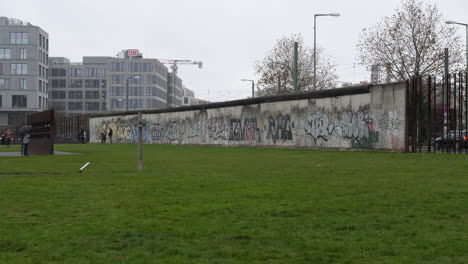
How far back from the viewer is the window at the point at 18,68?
11094 centimetres

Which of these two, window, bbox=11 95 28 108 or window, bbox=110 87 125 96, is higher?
window, bbox=110 87 125 96

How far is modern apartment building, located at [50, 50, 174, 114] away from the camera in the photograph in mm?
145625

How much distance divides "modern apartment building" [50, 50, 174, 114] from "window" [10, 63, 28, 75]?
33.1 m

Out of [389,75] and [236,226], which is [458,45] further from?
[236,226]

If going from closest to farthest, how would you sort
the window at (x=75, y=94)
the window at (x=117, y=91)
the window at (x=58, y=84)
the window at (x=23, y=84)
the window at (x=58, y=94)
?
1. the window at (x=23, y=84)
2. the window at (x=58, y=84)
3. the window at (x=58, y=94)
4. the window at (x=117, y=91)
5. the window at (x=75, y=94)

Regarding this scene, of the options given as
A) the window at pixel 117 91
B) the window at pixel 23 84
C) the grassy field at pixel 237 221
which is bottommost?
the grassy field at pixel 237 221

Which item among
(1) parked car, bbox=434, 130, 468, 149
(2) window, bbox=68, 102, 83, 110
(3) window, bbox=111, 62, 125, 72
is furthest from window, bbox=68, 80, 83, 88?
(1) parked car, bbox=434, 130, 468, 149

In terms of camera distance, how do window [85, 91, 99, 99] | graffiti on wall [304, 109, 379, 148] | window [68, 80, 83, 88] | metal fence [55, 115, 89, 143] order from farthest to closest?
1. window [85, 91, 99, 99]
2. window [68, 80, 83, 88]
3. metal fence [55, 115, 89, 143]
4. graffiti on wall [304, 109, 379, 148]

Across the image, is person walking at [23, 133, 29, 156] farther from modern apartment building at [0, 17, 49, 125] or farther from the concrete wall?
modern apartment building at [0, 17, 49, 125]

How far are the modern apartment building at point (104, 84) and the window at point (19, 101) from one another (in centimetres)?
3255

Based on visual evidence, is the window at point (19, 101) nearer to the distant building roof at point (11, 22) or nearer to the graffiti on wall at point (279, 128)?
the distant building roof at point (11, 22)

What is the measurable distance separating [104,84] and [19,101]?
38.6 meters

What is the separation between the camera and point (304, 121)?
111ft

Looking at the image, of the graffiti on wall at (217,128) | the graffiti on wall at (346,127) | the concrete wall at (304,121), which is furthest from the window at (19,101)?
the graffiti on wall at (346,127)
